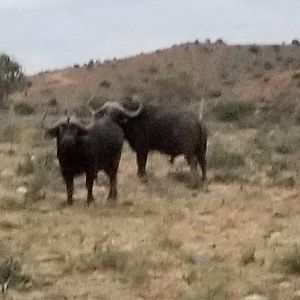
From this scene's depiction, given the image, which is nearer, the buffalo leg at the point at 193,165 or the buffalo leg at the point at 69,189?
the buffalo leg at the point at 69,189

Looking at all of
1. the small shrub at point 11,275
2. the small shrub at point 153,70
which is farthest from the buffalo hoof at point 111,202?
the small shrub at point 153,70

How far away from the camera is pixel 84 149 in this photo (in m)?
13.1

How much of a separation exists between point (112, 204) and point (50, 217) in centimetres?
141

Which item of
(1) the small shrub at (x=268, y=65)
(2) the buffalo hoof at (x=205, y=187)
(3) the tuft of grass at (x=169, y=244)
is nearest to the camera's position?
(3) the tuft of grass at (x=169, y=244)

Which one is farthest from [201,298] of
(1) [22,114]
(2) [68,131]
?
(1) [22,114]

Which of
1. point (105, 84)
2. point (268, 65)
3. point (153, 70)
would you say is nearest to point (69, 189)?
point (105, 84)

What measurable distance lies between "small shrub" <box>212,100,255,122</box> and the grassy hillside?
2.28 m

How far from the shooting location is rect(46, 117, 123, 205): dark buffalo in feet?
42.2

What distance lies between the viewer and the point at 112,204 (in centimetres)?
1336

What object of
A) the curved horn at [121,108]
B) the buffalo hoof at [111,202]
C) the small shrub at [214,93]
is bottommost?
the buffalo hoof at [111,202]

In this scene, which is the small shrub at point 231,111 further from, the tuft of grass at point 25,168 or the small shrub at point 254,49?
the small shrub at point 254,49

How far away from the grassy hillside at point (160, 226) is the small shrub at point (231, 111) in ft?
7.46

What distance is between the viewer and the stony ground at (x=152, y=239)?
8.86m

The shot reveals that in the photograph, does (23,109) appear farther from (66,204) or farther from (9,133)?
(66,204)
